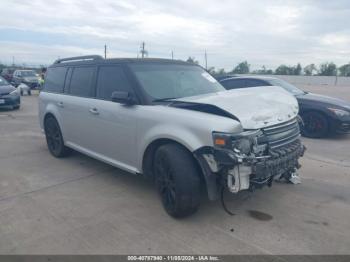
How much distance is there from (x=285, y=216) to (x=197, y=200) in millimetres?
1088

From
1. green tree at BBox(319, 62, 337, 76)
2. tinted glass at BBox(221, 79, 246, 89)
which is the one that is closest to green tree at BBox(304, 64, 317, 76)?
green tree at BBox(319, 62, 337, 76)

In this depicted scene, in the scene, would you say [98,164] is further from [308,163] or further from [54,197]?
[308,163]

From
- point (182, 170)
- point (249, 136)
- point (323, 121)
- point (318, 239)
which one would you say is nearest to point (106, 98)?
point (182, 170)

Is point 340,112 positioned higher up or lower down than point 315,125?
higher up

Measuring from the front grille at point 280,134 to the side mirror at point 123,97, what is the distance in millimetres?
1659

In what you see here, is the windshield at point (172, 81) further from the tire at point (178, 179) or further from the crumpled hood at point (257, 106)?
the tire at point (178, 179)

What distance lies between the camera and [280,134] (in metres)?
3.60

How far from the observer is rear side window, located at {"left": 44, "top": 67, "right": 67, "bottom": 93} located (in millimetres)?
5781

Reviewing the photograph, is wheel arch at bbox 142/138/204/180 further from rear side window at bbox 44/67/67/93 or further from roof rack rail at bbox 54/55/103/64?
rear side window at bbox 44/67/67/93

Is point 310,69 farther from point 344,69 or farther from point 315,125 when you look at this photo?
point 315,125

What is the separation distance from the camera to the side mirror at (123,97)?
12.8 feet

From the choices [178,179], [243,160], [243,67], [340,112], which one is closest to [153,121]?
[178,179]

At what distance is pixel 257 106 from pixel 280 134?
0.41 m

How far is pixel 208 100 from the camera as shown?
12.1 feet
